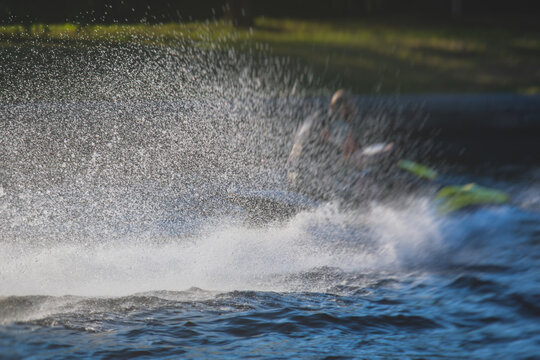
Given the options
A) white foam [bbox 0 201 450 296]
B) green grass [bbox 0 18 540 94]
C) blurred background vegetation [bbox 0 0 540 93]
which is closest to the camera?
white foam [bbox 0 201 450 296]

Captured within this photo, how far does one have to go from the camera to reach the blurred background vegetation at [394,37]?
71.9 feet

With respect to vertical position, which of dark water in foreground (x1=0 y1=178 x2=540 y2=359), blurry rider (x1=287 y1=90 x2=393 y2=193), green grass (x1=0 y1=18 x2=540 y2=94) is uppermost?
green grass (x1=0 y1=18 x2=540 y2=94)

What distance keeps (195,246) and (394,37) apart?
22.4 metres

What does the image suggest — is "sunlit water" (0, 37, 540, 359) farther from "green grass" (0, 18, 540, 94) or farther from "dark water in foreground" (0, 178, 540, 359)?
"green grass" (0, 18, 540, 94)

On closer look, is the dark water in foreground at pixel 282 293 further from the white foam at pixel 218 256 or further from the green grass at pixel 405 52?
the green grass at pixel 405 52

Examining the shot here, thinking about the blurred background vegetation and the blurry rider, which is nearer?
the blurry rider

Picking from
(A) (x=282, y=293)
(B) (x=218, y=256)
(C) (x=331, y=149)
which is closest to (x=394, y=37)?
(C) (x=331, y=149)

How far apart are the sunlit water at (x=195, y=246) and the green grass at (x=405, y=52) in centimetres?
864

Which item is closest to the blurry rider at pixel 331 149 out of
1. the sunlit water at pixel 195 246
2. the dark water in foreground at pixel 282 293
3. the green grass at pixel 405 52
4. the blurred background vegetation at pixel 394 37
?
the sunlit water at pixel 195 246

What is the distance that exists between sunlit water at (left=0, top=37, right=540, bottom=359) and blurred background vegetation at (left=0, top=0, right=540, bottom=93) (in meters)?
5.08

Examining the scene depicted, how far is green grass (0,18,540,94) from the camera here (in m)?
22.1

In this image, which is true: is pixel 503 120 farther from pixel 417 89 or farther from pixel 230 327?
pixel 230 327

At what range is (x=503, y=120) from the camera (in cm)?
1725

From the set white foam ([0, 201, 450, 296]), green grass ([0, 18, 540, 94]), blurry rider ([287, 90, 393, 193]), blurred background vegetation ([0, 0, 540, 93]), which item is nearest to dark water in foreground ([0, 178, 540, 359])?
white foam ([0, 201, 450, 296])
